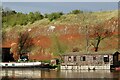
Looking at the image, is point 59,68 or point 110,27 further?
point 110,27

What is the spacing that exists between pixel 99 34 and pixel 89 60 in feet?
64.7

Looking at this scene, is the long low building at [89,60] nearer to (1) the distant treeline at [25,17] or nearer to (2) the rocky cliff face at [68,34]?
(2) the rocky cliff face at [68,34]

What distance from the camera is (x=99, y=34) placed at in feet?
324

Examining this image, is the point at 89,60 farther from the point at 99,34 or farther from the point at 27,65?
the point at 99,34

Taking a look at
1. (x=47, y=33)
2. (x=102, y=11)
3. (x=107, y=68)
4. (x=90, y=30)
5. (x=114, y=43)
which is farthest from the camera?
(x=102, y=11)

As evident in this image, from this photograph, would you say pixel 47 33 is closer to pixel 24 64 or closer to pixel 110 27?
pixel 110 27

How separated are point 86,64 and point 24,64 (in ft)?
44.1

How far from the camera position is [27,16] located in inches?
5364

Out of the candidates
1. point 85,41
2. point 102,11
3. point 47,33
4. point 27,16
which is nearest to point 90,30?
point 85,41

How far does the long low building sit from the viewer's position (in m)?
77.6

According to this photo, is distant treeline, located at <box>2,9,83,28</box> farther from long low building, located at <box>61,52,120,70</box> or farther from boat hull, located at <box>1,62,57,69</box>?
long low building, located at <box>61,52,120,70</box>

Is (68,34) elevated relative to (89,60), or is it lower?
elevated

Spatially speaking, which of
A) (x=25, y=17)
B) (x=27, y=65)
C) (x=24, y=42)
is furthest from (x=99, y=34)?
(x=25, y=17)

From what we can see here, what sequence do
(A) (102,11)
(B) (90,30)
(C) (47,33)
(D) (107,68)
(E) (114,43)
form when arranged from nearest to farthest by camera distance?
(D) (107,68)
(E) (114,43)
(B) (90,30)
(C) (47,33)
(A) (102,11)
